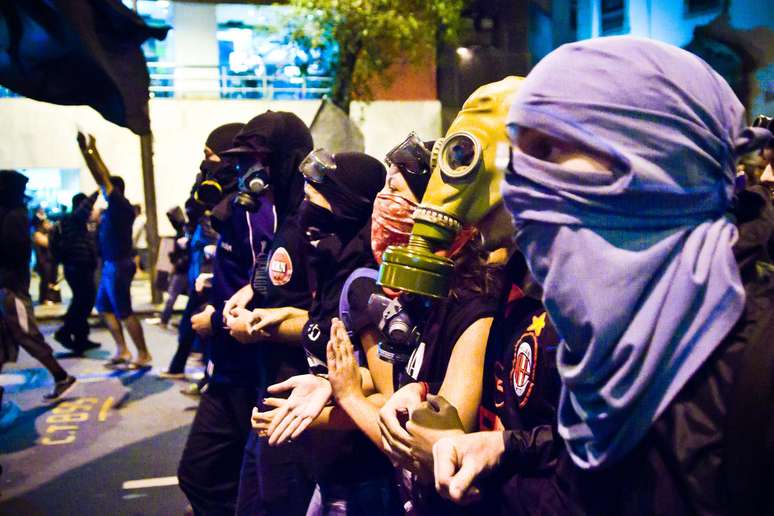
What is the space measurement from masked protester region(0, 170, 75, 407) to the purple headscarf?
6.44 meters

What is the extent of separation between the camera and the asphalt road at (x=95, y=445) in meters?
4.86

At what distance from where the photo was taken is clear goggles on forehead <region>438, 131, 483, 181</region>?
64.1 inches

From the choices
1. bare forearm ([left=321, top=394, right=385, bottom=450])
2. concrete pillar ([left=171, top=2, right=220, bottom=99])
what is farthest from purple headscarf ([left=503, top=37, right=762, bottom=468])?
concrete pillar ([left=171, top=2, right=220, bottom=99])

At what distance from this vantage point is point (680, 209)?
109 cm

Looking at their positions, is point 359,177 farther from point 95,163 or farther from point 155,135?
point 155,135

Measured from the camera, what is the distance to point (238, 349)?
151 inches

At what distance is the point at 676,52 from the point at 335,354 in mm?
1328

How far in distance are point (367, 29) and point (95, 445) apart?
10686 mm

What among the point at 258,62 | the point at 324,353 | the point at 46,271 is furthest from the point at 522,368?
the point at 258,62

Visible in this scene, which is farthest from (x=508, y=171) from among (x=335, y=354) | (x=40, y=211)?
(x=40, y=211)

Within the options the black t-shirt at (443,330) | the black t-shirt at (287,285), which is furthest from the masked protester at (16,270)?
the black t-shirt at (443,330)

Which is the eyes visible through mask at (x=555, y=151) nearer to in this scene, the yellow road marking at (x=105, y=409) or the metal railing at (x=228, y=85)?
the yellow road marking at (x=105, y=409)

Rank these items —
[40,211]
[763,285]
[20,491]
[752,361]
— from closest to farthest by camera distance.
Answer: [752,361]
[763,285]
[20,491]
[40,211]

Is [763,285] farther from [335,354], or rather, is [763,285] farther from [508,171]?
[335,354]
